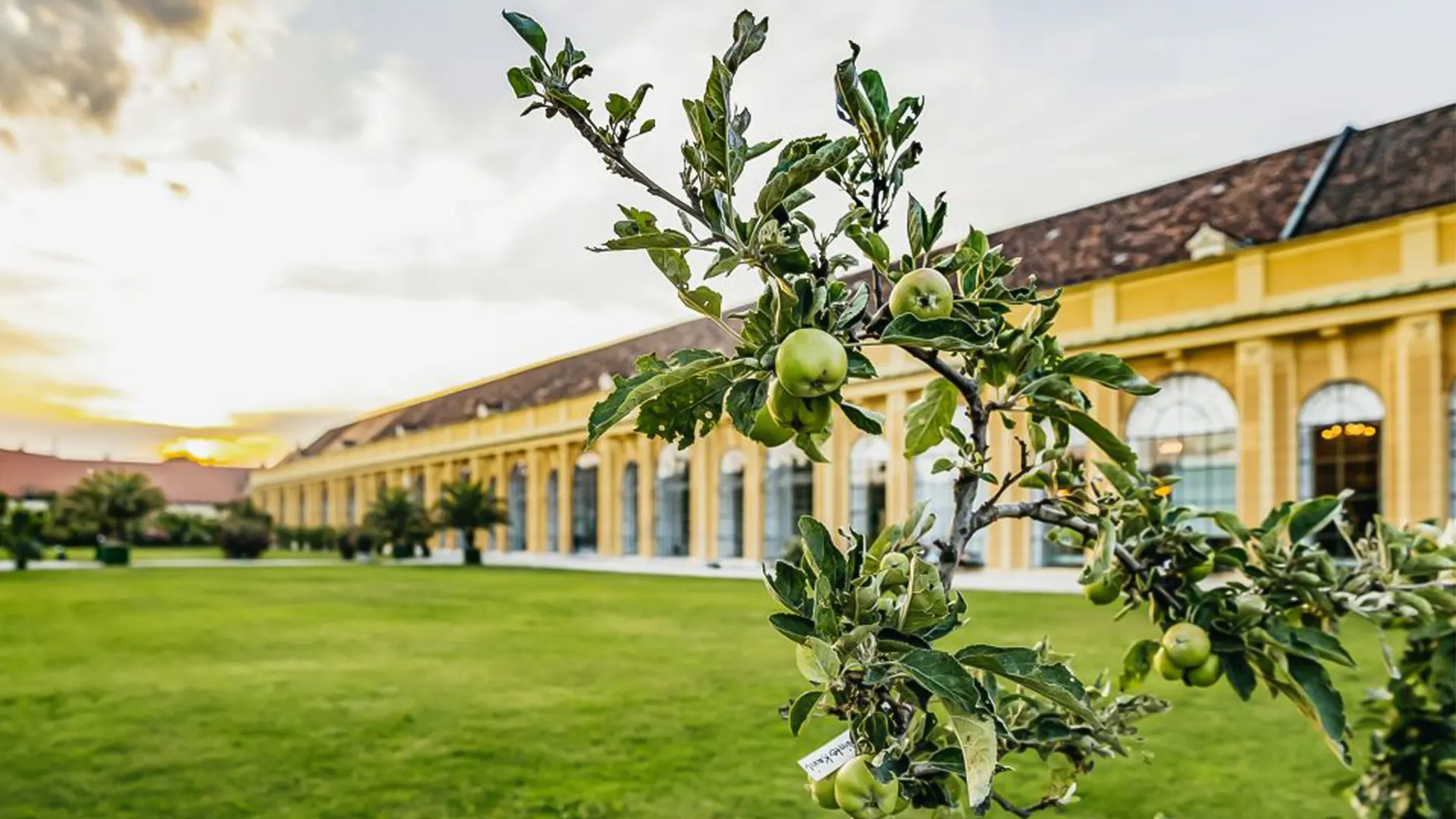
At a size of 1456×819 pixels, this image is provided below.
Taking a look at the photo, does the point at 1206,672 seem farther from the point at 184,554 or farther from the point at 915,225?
the point at 184,554

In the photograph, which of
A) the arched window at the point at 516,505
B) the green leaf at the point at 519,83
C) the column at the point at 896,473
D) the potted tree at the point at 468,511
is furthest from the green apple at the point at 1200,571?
the arched window at the point at 516,505

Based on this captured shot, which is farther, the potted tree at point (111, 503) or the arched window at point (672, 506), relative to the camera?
the potted tree at point (111, 503)

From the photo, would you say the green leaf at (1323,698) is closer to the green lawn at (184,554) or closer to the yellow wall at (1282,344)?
the yellow wall at (1282,344)

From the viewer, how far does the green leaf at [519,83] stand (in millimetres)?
1121

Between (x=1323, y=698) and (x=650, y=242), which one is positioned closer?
(x=650, y=242)

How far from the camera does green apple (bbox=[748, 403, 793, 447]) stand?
121cm

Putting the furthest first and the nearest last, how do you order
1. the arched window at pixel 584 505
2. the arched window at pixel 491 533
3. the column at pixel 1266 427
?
the arched window at pixel 491 533
the arched window at pixel 584 505
the column at pixel 1266 427

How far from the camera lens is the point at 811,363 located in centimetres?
108

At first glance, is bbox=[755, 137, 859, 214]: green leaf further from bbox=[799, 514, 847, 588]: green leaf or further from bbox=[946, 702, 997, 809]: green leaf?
bbox=[946, 702, 997, 809]: green leaf

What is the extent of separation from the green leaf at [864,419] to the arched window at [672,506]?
30.8 m

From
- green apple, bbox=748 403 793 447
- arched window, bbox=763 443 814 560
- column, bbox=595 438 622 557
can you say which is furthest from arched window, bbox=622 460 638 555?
green apple, bbox=748 403 793 447

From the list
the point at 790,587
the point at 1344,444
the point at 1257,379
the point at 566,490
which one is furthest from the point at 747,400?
the point at 566,490

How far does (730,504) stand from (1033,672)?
2972 centimetres

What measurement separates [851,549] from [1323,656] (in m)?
0.96
